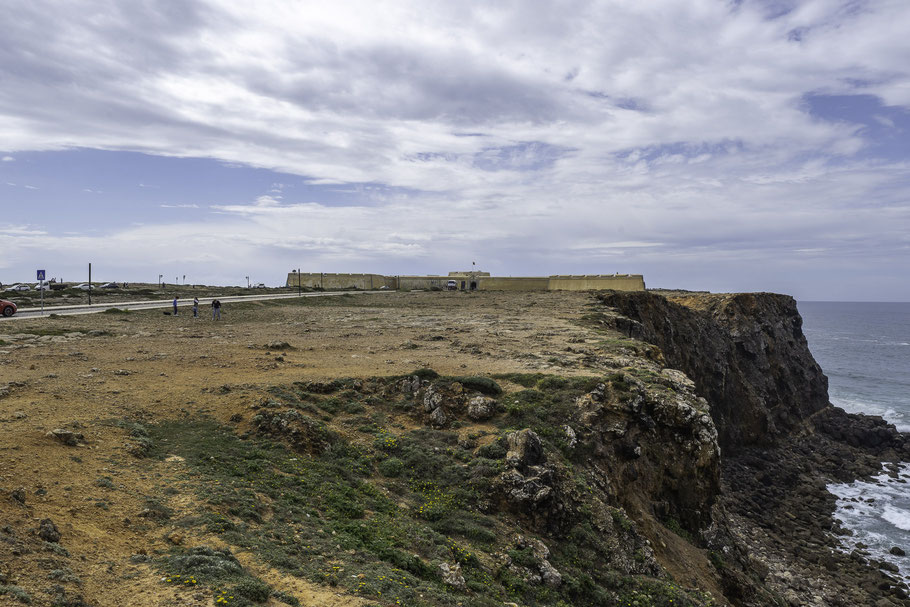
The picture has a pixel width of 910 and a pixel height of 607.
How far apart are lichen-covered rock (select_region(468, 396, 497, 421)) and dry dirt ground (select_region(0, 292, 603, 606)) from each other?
10.5 ft

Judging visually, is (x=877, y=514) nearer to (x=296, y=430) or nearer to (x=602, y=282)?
(x=296, y=430)

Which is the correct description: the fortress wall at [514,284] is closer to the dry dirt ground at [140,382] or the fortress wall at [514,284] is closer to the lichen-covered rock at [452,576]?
the dry dirt ground at [140,382]

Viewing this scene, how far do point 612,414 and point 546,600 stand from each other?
8.15 metres

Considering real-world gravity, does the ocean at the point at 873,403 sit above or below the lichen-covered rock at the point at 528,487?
below

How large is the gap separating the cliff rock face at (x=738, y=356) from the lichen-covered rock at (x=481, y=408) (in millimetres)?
21881

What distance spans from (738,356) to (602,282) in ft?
72.2

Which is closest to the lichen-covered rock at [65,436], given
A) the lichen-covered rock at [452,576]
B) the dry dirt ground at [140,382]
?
the dry dirt ground at [140,382]

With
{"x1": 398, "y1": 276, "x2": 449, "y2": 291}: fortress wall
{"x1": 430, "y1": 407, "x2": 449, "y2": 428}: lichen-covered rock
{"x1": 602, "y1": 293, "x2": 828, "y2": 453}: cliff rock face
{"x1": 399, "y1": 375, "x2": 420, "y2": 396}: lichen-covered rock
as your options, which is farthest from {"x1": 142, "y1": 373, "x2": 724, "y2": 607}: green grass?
{"x1": 398, "y1": 276, "x2": 449, "y2": 291}: fortress wall

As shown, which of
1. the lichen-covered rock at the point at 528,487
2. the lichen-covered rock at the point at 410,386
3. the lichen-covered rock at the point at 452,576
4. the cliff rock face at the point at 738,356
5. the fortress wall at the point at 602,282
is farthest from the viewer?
the fortress wall at the point at 602,282

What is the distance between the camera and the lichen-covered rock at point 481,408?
17562mm

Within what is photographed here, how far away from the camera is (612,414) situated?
17.8m

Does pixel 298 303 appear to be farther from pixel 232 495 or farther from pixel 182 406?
pixel 232 495

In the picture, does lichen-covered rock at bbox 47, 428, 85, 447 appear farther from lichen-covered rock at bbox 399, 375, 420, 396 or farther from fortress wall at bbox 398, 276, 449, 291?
fortress wall at bbox 398, 276, 449, 291

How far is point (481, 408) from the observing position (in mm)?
17703
